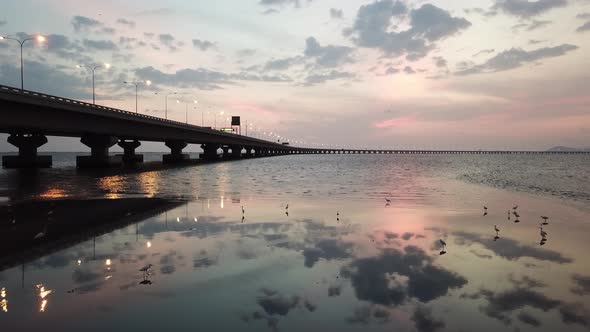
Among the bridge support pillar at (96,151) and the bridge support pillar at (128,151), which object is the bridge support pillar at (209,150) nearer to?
the bridge support pillar at (128,151)

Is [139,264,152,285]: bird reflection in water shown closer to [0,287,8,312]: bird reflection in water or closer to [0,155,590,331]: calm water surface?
[0,155,590,331]: calm water surface

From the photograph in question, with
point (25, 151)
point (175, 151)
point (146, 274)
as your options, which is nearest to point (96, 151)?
point (25, 151)

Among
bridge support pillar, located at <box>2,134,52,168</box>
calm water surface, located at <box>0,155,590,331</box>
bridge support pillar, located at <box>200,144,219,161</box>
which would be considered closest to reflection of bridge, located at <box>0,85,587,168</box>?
bridge support pillar, located at <box>2,134,52,168</box>

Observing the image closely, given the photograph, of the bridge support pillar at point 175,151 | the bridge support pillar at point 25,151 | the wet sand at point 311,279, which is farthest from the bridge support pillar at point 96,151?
the wet sand at point 311,279

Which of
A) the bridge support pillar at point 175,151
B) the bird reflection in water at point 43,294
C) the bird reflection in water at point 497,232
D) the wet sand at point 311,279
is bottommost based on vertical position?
the bird reflection in water at point 497,232

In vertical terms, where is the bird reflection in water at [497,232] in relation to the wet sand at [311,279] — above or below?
below

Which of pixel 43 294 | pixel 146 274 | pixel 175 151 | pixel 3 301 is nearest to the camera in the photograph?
pixel 3 301

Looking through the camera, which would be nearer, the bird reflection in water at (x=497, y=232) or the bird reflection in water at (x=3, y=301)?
the bird reflection in water at (x=3, y=301)

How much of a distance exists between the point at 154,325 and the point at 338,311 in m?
3.55

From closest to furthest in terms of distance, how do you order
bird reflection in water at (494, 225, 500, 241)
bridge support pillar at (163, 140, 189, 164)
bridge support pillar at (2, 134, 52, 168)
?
bird reflection in water at (494, 225, 500, 241), bridge support pillar at (2, 134, 52, 168), bridge support pillar at (163, 140, 189, 164)

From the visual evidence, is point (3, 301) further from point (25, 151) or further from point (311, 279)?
point (25, 151)

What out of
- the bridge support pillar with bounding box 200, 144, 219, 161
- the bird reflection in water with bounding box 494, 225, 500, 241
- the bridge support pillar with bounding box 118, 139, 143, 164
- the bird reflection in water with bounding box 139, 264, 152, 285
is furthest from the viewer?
the bridge support pillar with bounding box 200, 144, 219, 161

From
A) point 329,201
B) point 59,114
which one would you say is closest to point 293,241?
point 329,201

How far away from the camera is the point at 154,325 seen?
785 cm
